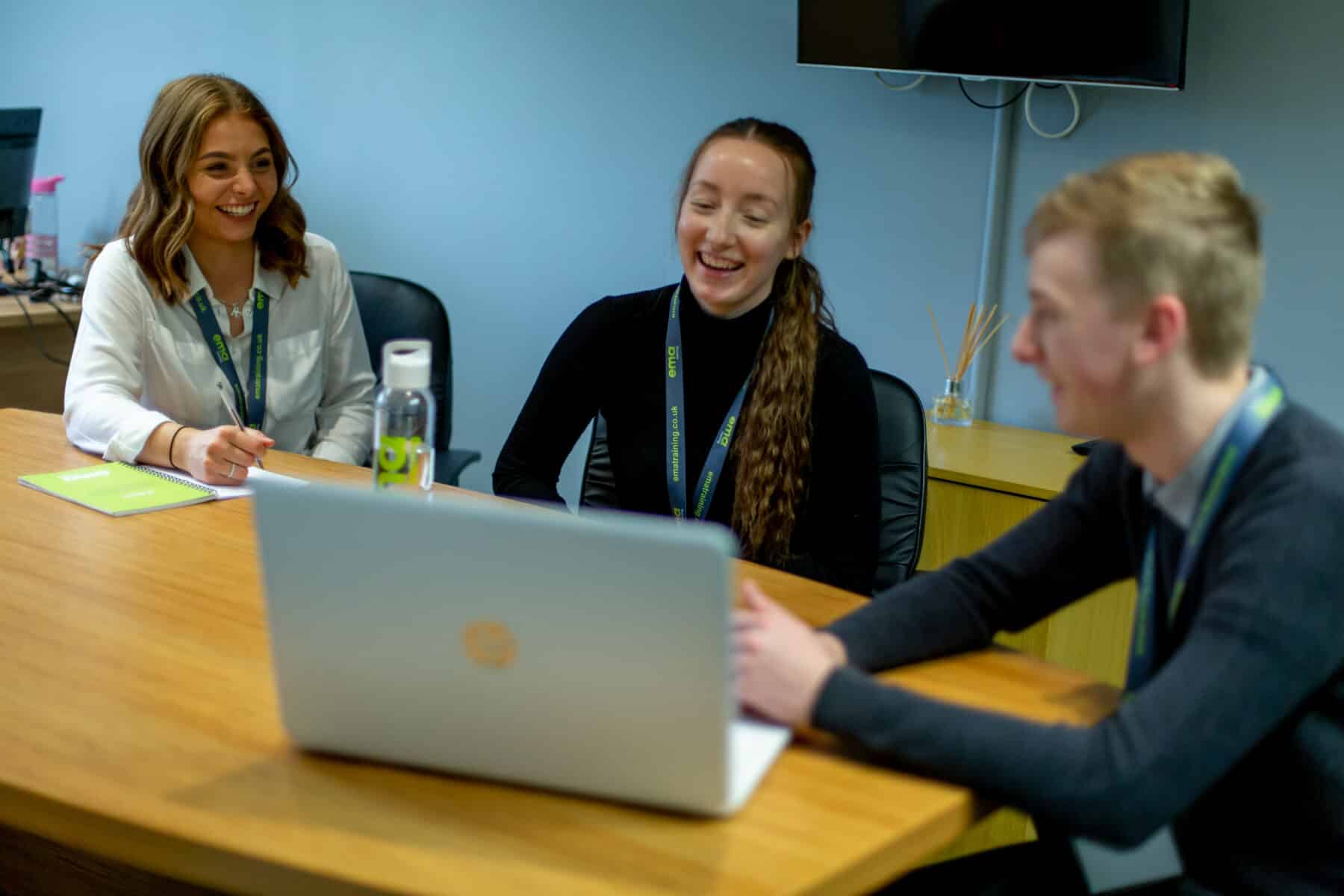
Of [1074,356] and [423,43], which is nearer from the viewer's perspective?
[1074,356]

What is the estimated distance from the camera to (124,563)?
5.80ft

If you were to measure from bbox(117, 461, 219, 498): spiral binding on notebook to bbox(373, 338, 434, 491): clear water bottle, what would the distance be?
416 mm

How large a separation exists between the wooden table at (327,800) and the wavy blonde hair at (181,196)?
1072mm

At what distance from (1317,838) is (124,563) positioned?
1.39 metres

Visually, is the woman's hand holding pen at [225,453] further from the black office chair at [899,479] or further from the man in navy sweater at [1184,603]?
the man in navy sweater at [1184,603]

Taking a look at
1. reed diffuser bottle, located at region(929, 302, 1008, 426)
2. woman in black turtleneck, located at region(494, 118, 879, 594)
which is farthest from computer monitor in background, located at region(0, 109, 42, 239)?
reed diffuser bottle, located at region(929, 302, 1008, 426)

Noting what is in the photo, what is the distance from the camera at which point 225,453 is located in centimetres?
211

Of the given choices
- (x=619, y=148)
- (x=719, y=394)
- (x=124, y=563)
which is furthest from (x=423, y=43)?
(x=124, y=563)

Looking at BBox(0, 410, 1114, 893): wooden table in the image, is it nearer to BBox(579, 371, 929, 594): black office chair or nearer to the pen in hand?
BBox(579, 371, 929, 594): black office chair

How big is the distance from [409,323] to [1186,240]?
203 cm

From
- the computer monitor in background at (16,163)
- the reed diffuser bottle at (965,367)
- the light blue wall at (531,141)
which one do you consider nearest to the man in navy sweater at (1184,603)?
the reed diffuser bottle at (965,367)

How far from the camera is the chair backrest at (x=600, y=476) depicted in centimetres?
242

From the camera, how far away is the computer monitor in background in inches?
153

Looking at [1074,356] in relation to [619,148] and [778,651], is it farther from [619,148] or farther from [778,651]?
[619,148]
